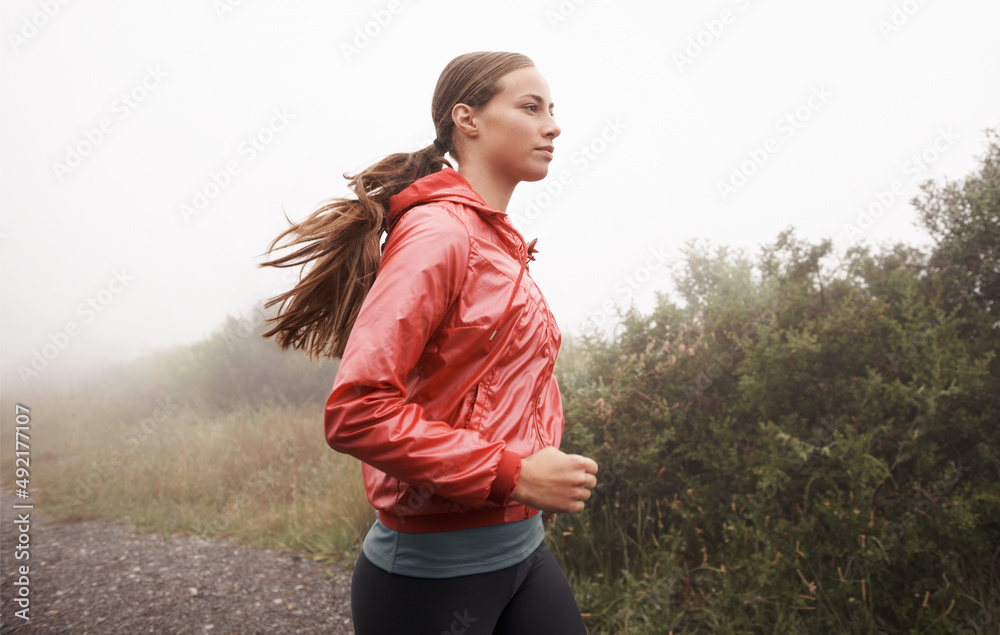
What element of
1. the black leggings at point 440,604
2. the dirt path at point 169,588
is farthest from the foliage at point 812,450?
the black leggings at point 440,604

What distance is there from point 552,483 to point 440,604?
1.29ft

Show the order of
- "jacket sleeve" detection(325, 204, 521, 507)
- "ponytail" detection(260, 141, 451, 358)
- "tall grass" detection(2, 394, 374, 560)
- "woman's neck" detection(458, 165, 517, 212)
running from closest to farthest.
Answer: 1. "jacket sleeve" detection(325, 204, 521, 507)
2. "ponytail" detection(260, 141, 451, 358)
3. "woman's neck" detection(458, 165, 517, 212)
4. "tall grass" detection(2, 394, 374, 560)

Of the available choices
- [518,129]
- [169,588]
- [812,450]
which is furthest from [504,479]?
[169,588]

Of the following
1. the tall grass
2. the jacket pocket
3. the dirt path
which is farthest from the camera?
the tall grass

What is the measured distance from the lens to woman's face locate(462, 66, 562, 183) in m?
1.50

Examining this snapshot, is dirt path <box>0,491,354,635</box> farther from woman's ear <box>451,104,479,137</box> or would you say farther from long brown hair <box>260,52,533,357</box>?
woman's ear <box>451,104,479,137</box>

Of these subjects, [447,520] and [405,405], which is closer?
[405,405]

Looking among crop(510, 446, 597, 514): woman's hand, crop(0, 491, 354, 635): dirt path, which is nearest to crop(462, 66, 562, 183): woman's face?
crop(510, 446, 597, 514): woman's hand

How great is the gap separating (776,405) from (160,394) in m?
11.5

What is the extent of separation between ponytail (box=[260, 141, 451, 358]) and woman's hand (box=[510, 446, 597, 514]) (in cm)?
62

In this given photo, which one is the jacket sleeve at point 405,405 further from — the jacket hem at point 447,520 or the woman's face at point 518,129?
the woman's face at point 518,129

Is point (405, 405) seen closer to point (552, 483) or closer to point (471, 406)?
point (471, 406)

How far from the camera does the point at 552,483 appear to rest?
112cm

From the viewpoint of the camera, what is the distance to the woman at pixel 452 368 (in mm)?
1060
